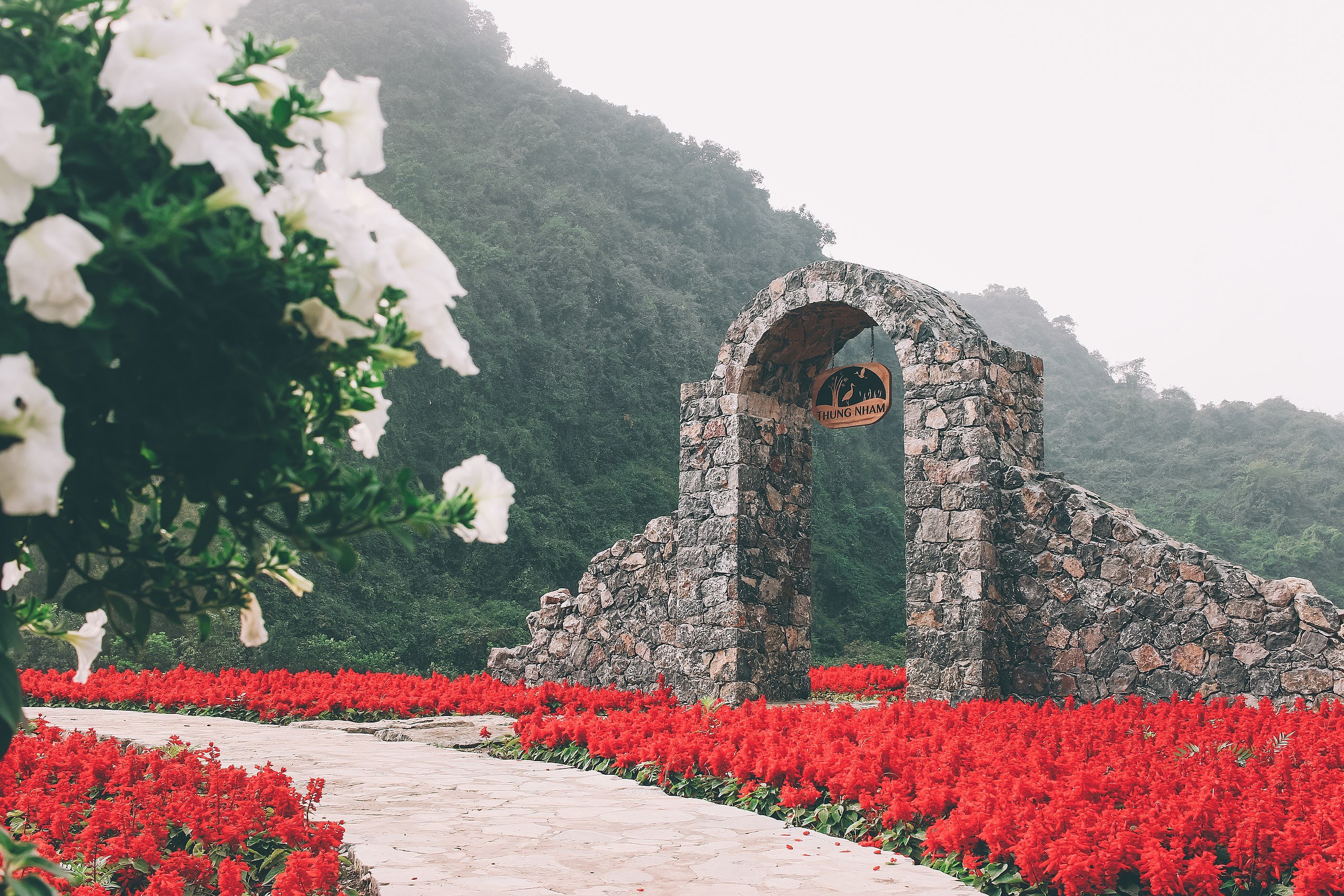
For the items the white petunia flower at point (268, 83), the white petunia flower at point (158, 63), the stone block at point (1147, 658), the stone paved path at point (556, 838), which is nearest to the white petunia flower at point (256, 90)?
the white petunia flower at point (268, 83)

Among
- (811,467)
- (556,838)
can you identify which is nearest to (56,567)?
(556,838)

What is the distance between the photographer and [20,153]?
911 millimetres

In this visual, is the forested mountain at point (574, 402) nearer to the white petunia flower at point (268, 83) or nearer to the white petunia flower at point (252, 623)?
the white petunia flower at point (252, 623)

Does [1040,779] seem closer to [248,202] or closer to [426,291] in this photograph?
[426,291]

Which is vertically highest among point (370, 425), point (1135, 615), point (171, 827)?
point (370, 425)

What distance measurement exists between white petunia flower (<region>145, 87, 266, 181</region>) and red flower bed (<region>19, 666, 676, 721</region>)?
6.61 meters

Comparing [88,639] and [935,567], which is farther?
[935,567]

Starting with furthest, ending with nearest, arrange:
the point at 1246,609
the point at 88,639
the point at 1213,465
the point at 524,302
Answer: the point at 1213,465 < the point at 524,302 < the point at 1246,609 < the point at 88,639

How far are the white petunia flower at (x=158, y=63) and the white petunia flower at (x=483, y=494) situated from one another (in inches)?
22.5

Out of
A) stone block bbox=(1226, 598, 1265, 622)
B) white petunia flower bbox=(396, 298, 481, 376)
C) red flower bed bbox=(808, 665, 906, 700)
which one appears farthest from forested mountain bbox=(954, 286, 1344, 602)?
white petunia flower bbox=(396, 298, 481, 376)

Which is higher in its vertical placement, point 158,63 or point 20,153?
point 158,63

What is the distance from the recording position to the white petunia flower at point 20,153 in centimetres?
91

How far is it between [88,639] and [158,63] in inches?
42.0

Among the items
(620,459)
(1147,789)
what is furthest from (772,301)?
(620,459)
